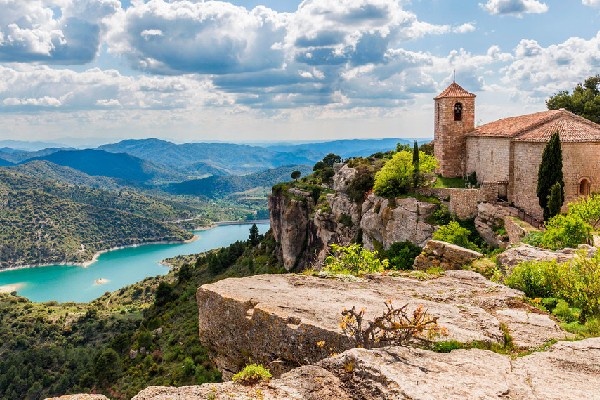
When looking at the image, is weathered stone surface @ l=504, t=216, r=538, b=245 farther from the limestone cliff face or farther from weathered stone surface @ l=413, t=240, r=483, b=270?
weathered stone surface @ l=413, t=240, r=483, b=270

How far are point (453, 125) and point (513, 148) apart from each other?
31.5 ft

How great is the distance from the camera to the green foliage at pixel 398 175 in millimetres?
42188

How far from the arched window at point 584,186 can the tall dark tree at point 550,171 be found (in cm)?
201

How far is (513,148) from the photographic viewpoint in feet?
120

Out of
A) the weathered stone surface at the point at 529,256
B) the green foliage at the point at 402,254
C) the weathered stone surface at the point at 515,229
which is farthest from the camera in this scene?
the green foliage at the point at 402,254

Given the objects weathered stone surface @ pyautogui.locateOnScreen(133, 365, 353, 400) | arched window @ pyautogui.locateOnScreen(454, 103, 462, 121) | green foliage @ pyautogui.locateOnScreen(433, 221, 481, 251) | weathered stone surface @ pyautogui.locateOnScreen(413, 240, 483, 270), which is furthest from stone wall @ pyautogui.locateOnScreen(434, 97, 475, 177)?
weathered stone surface @ pyautogui.locateOnScreen(133, 365, 353, 400)

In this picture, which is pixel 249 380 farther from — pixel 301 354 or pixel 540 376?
pixel 540 376

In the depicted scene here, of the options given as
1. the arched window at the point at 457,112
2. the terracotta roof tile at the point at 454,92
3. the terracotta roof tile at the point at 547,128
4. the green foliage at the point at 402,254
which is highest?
the terracotta roof tile at the point at 454,92

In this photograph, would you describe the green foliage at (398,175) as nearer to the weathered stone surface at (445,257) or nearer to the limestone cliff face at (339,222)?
the limestone cliff face at (339,222)

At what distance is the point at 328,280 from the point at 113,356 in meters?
58.3

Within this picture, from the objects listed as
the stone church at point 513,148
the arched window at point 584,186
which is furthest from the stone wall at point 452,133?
the arched window at point 584,186

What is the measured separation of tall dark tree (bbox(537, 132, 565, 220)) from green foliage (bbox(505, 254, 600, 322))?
67.5 ft

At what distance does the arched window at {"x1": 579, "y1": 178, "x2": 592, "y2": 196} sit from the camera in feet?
107

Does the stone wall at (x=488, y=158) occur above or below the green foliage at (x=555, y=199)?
above
